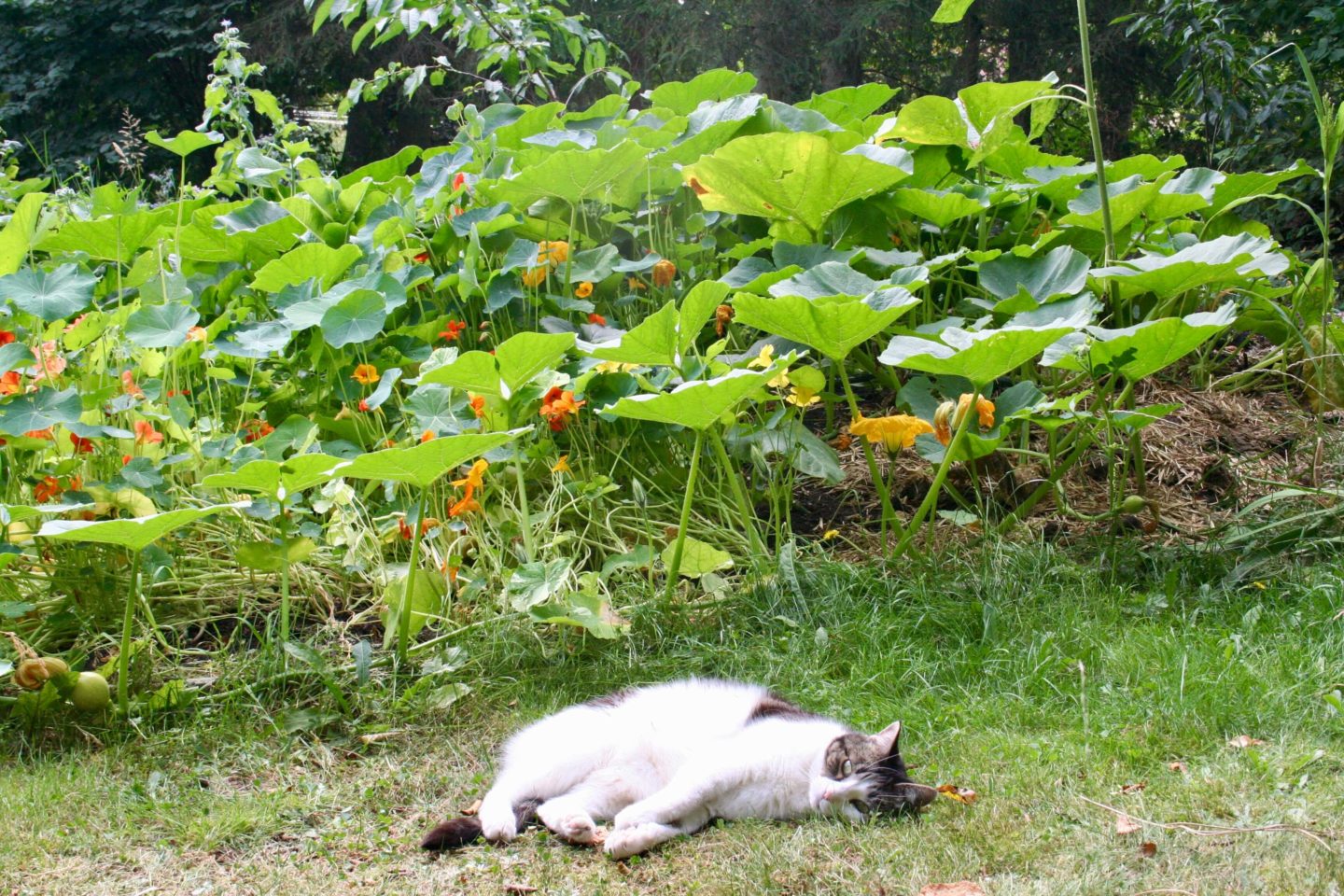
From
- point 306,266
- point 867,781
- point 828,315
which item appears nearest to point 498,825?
point 867,781

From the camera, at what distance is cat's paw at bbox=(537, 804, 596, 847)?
1.61 meters

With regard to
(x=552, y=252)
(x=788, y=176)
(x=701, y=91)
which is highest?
(x=701, y=91)

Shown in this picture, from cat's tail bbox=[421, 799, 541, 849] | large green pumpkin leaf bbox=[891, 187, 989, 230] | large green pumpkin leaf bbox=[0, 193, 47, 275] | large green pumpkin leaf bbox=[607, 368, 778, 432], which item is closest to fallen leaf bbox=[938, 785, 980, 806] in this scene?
cat's tail bbox=[421, 799, 541, 849]

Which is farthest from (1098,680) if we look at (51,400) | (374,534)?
(51,400)

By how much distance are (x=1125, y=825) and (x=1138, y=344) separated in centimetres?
113

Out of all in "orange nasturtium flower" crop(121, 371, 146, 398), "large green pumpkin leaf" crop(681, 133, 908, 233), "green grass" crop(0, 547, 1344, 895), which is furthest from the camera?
"large green pumpkin leaf" crop(681, 133, 908, 233)

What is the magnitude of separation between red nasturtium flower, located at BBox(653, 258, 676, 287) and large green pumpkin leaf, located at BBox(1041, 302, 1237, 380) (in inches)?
42.0

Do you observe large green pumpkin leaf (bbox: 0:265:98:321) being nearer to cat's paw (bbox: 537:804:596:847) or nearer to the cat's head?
cat's paw (bbox: 537:804:596:847)

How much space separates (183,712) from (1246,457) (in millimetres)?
2637

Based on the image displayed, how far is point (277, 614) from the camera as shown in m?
2.38

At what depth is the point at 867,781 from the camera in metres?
1.57

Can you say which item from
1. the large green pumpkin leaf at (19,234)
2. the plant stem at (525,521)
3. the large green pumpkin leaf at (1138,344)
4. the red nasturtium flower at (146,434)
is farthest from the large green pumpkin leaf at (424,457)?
the large green pumpkin leaf at (1138,344)

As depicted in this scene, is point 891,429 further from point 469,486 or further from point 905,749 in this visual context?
point 469,486

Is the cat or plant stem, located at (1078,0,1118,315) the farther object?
plant stem, located at (1078,0,1118,315)
